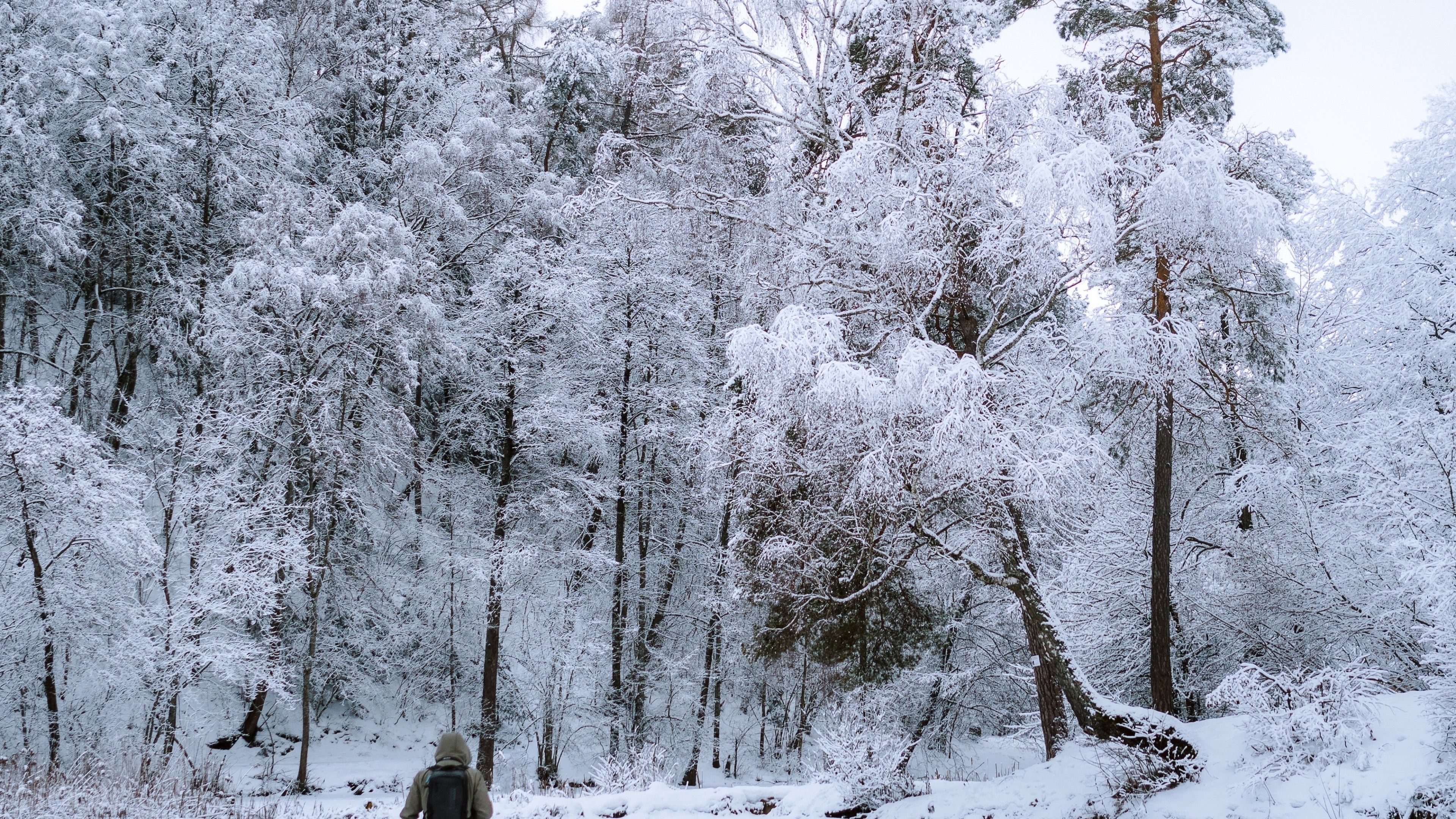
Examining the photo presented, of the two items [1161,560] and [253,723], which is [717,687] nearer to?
[253,723]

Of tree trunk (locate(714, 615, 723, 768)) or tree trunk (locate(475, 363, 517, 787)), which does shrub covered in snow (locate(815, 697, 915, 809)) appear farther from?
tree trunk (locate(475, 363, 517, 787))

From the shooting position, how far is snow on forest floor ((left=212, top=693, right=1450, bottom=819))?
565 centimetres

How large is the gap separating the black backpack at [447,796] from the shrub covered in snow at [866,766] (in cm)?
467

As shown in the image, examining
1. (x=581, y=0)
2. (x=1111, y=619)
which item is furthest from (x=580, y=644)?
(x=581, y=0)

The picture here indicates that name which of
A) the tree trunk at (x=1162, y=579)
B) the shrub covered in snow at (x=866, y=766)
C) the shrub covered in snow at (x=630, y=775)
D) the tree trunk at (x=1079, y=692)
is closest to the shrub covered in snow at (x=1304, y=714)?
the tree trunk at (x=1079, y=692)

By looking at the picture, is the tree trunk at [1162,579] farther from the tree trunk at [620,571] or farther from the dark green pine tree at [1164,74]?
the tree trunk at [620,571]

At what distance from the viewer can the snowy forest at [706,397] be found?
800cm

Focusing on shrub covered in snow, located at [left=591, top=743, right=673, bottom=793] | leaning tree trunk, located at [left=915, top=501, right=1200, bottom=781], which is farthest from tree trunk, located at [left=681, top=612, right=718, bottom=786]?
leaning tree trunk, located at [left=915, top=501, right=1200, bottom=781]

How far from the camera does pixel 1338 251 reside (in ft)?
36.6

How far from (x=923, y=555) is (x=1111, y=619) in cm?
462

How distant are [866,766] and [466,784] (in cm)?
485

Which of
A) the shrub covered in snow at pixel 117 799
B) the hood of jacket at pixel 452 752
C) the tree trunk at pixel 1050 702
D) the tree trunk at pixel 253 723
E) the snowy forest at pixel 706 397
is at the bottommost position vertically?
the tree trunk at pixel 253 723

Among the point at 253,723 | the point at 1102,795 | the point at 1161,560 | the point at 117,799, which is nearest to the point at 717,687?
the point at 253,723

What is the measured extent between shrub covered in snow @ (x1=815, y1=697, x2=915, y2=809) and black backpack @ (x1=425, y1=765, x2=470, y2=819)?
15.3ft
